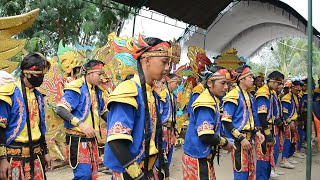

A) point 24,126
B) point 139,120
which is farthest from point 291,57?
point 139,120

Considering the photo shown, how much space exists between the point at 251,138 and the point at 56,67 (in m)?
3.96

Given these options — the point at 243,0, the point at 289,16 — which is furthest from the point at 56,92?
the point at 289,16

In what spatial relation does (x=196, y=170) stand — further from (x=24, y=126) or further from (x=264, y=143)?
(x=264, y=143)

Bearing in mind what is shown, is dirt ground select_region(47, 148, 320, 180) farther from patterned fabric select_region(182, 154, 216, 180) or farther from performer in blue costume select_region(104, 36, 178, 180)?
performer in blue costume select_region(104, 36, 178, 180)

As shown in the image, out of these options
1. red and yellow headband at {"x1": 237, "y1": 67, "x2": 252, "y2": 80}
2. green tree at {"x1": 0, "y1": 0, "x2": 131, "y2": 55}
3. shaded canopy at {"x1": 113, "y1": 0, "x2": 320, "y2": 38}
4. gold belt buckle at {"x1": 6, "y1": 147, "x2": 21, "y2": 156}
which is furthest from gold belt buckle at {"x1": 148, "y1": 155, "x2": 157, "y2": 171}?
green tree at {"x1": 0, "y1": 0, "x2": 131, "y2": 55}

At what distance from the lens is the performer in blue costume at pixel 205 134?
3514 mm

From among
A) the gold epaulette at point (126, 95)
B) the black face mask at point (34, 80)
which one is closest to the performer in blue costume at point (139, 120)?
the gold epaulette at point (126, 95)

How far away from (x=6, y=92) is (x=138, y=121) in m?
1.61

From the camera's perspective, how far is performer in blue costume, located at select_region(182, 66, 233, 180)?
351 cm

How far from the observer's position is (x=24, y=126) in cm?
Result: 353

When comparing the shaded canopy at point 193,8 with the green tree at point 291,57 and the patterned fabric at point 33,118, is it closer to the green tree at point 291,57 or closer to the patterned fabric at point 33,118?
the patterned fabric at point 33,118

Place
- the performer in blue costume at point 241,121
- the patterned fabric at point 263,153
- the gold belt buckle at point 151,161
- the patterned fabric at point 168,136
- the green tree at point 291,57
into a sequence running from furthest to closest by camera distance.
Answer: the green tree at point 291,57 → the patterned fabric at point 168,136 → the patterned fabric at point 263,153 → the performer in blue costume at point 241,121 → the gold belt buckle at point 151,161

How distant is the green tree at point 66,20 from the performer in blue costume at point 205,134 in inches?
245

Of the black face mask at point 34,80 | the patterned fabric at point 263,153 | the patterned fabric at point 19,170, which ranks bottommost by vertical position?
the patterned fabric at point 263,153
